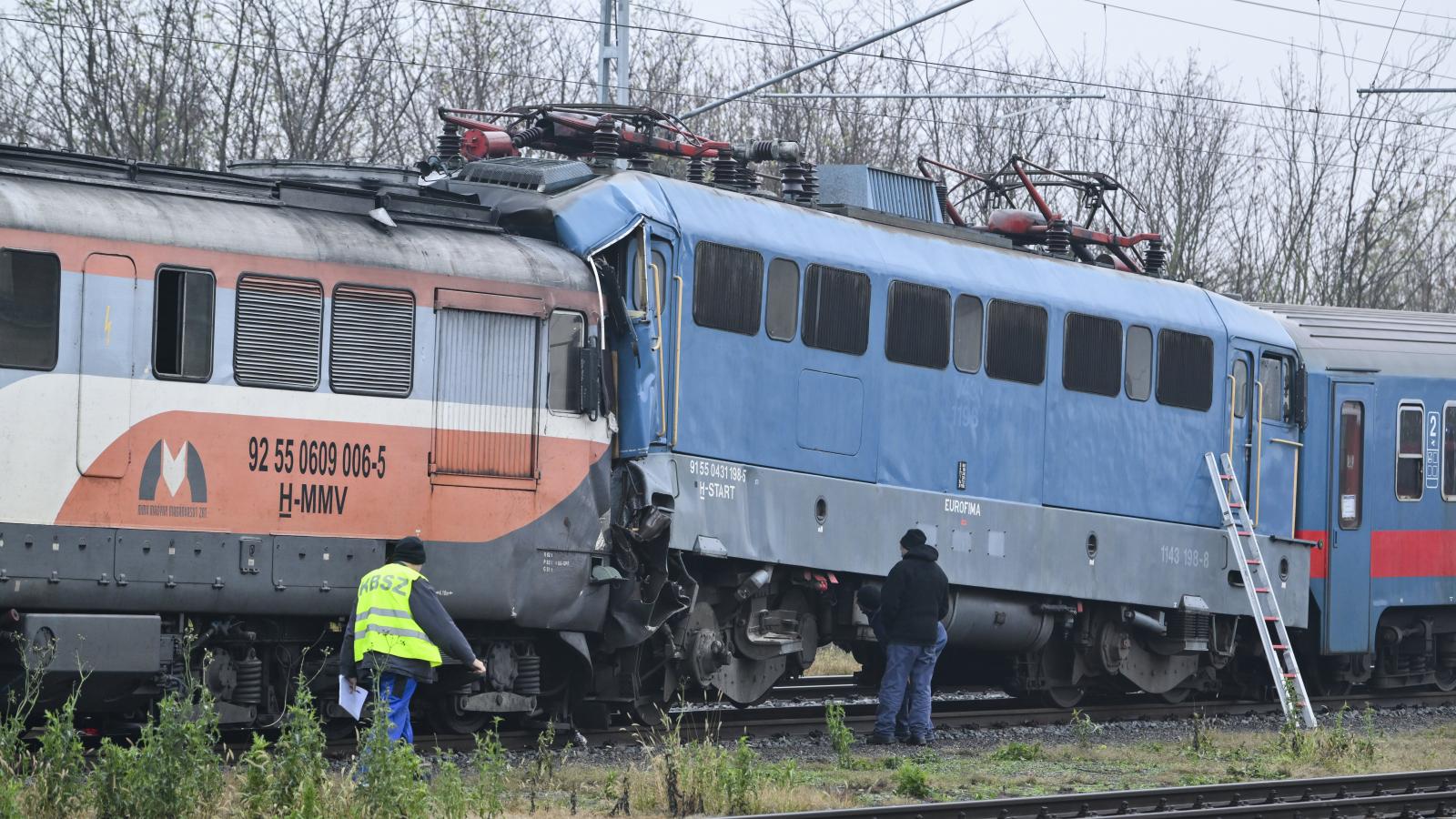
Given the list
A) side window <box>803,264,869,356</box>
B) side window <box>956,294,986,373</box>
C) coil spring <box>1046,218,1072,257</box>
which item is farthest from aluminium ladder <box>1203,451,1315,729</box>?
side window <box>803,264,869,356</box>

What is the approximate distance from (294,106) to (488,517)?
643 inches

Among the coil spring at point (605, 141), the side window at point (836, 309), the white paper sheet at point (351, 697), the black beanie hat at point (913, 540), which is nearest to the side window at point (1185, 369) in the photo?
the side window at point (836, 309)

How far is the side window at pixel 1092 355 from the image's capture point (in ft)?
58.9

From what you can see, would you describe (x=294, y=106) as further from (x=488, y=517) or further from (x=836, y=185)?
(x=488, y=517)

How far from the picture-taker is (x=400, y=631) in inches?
448

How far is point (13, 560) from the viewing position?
36.4ft

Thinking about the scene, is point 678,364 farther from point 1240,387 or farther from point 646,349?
point 1240,387

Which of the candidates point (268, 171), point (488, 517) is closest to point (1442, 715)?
point (488, 517)

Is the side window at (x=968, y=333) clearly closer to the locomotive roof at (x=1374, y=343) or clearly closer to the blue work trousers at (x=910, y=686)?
the blue work trousers at (x=910, y=686)

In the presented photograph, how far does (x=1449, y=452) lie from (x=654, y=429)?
425 inches

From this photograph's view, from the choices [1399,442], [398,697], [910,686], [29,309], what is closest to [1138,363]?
[1399,442]

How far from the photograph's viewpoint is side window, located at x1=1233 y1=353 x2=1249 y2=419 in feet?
65.1

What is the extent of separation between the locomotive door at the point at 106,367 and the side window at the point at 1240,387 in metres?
11.8

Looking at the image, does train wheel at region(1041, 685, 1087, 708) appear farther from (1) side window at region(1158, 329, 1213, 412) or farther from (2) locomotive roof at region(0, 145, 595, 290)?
(2) locomotive roof at region(0, 145, 595, 290)
